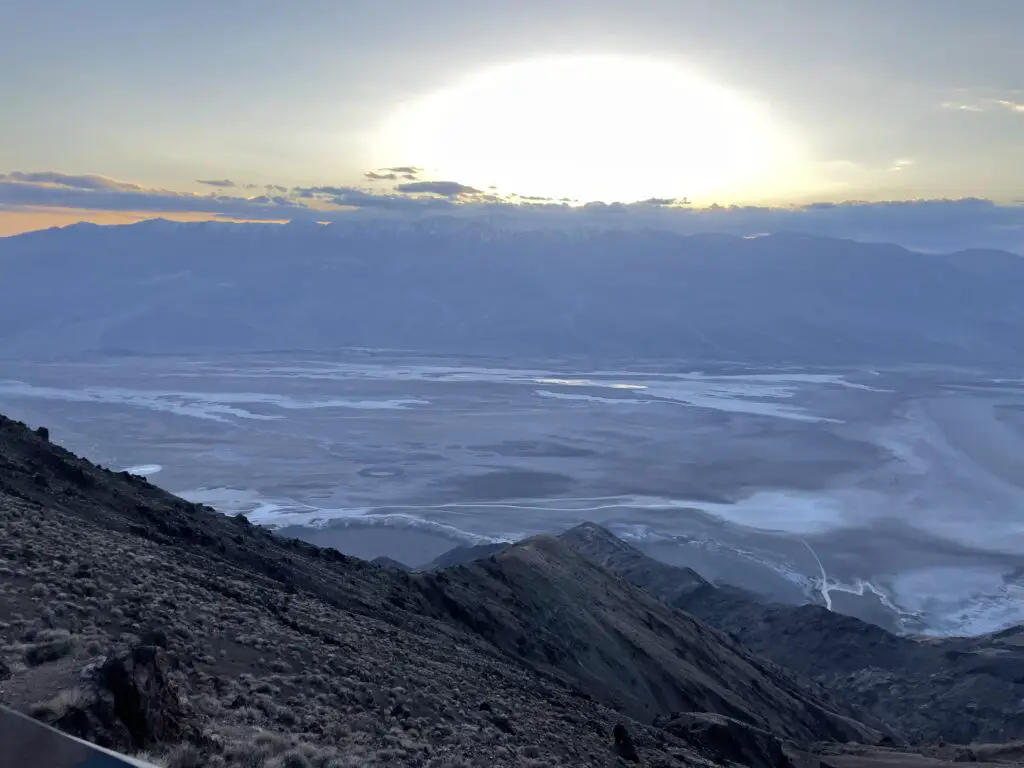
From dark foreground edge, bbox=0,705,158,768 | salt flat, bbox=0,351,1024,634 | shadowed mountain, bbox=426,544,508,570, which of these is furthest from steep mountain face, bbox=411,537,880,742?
salt flat, bbox=0,351,1024,634

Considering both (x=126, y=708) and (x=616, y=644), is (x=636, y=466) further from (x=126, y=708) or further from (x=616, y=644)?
(x=126, y=708)

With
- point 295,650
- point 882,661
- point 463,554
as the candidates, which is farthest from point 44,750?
point 463,554

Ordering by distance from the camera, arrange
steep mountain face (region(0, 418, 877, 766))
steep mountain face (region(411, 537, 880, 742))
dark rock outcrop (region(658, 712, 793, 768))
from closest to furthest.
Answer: steep mountain face (region(0, 418, 877, 766))
dark rock outcrop (region(658, 712, 793, 768))
steep mountain face (region(411, 537, 880, 742))

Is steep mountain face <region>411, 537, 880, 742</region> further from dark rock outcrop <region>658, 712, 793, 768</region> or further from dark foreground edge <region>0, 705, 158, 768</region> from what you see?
dark foreground edge <region>0, 705, 158, 768</region>

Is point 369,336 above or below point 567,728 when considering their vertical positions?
below

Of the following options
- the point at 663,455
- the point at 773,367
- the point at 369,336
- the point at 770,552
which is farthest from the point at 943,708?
the point at 369,336

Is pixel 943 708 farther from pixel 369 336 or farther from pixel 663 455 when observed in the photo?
→ pixel 369 336
